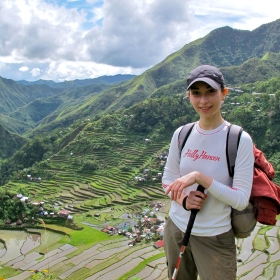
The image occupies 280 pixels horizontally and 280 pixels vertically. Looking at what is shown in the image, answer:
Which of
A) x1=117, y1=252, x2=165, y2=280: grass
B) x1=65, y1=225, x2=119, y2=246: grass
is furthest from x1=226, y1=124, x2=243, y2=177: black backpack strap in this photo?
x1=65, y1=225, x2=119, y2=246: grass

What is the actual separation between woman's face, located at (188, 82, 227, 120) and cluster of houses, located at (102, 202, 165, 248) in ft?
52.4

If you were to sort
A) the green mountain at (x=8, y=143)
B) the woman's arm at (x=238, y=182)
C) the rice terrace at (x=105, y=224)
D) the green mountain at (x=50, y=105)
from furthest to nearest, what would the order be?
1. the green mountain at (x=50, y=105)
2. the green mountain at (x=8, y=143)
3. the rice terrace at (x=105, y=224)
4. the woman's arm at (x=238, y=182)

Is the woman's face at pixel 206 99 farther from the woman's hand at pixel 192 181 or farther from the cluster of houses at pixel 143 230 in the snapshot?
the cluster of houses at pixel 143 230

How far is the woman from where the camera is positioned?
5.60ft

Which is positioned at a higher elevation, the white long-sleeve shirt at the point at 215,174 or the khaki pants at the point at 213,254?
the white long-sleeve shirt at the point at 215,174

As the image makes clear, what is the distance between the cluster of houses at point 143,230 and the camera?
17805 millimetres

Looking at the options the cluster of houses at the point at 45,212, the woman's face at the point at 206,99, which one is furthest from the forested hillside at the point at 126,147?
the woman's face at the point at 206,99

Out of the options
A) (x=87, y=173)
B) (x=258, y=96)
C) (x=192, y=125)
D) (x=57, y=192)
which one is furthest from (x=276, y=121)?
(x=192, y=125)

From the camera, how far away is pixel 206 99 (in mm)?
1833

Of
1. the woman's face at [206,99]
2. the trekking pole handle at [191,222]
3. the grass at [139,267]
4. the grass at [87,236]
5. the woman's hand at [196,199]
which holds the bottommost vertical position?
the grass at [87,236]

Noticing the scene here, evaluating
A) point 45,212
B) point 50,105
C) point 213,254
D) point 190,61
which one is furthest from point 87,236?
point 50,105

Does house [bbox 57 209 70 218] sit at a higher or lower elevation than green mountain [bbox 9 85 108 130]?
lower

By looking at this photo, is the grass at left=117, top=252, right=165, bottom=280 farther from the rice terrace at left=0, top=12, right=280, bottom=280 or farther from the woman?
the woman

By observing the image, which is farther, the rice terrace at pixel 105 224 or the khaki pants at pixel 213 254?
the rice terrace at pixel 105 224
